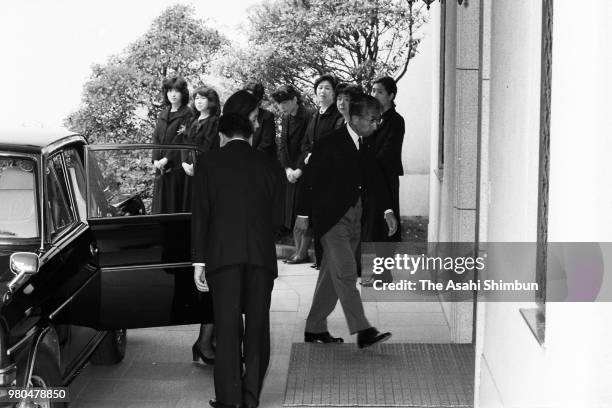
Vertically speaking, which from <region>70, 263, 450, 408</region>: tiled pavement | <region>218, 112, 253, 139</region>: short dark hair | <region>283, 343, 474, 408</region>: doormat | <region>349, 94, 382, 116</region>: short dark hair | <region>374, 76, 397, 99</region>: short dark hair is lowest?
<region>70, 263, 450, 408</region>: tiled pavement

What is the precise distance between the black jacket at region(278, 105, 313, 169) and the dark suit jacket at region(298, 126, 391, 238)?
351 centimetres

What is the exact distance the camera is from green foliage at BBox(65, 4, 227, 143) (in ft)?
41.5

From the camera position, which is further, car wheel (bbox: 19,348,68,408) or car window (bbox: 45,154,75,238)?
car window (bbox: 45,154,75,238)

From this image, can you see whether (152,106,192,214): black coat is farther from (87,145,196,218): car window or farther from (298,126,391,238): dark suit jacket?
(298,126,391,238): dark suit jacket

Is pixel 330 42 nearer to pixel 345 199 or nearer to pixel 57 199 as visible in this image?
pixel 345 199

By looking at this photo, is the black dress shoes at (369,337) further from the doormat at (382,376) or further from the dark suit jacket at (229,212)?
the dark suit jacket at (229,212)

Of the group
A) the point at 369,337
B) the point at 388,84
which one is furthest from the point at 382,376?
the point at 388,84

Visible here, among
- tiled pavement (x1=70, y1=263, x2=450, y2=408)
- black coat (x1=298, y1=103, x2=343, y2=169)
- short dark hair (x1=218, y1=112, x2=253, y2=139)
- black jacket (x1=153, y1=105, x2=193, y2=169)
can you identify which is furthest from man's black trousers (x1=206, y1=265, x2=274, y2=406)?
black jacket (x1=153, y1=105, x2=193, y2=169)

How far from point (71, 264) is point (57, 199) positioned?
37 centimetres

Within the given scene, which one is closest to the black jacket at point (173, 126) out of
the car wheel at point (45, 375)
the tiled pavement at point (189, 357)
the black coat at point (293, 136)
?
the black coat at point (293, 136)

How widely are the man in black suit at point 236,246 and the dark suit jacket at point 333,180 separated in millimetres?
1183

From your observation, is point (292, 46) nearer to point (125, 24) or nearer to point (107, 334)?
point (125, 24)

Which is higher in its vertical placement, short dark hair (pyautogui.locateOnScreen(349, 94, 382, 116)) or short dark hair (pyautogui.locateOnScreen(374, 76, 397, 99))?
short dark hair (pyautogui.locateOnScreen(374, 76, 397, 99))

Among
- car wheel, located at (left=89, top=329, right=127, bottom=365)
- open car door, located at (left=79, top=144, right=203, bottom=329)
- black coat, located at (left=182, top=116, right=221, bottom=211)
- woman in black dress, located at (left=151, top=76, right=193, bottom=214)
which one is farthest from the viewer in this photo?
black coat, located at (left=182, top=116, right=221, bottom=211)
